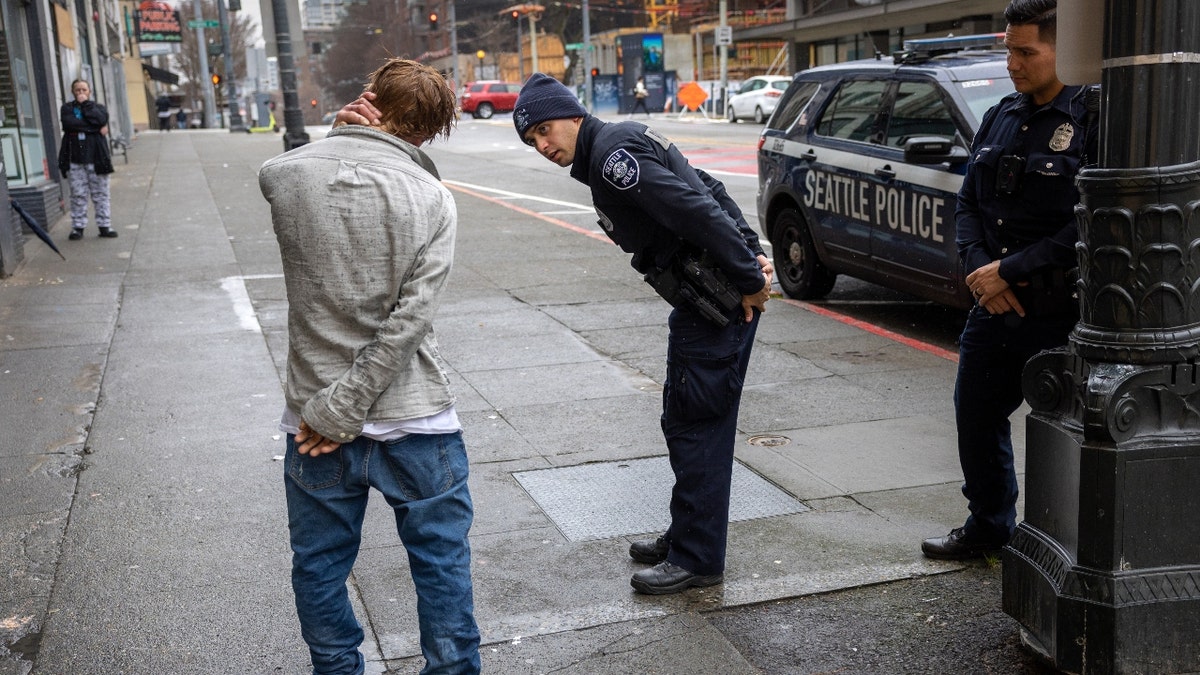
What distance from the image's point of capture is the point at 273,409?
6.68 m

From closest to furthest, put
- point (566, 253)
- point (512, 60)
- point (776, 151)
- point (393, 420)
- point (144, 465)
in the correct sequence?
point (393, 420) → point (144, 465) → point (776, 151) → point (566, 253) → point (512, 60)

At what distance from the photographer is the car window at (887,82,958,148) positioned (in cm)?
799

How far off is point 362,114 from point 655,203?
3.61 feet

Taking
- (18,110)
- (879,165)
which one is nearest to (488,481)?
(879,165)

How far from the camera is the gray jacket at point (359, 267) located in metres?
2.89

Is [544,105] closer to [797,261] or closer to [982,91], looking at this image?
[982,91]

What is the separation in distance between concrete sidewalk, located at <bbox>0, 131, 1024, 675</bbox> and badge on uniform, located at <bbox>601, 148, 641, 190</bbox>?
143 centimetres

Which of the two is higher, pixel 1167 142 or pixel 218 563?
pixel 1167 142

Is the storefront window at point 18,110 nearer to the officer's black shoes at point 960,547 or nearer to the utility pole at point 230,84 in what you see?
the officer's black shoes at point 960,547

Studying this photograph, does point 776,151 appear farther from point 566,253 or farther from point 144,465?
point 144,465

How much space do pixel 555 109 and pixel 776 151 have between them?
6.12m

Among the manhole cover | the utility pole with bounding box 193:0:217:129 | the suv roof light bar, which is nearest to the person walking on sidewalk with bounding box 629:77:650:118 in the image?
the utility pole with bounding box 193:0:217:129

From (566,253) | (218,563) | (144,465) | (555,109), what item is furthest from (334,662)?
(566,253)

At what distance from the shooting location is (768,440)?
601cm
